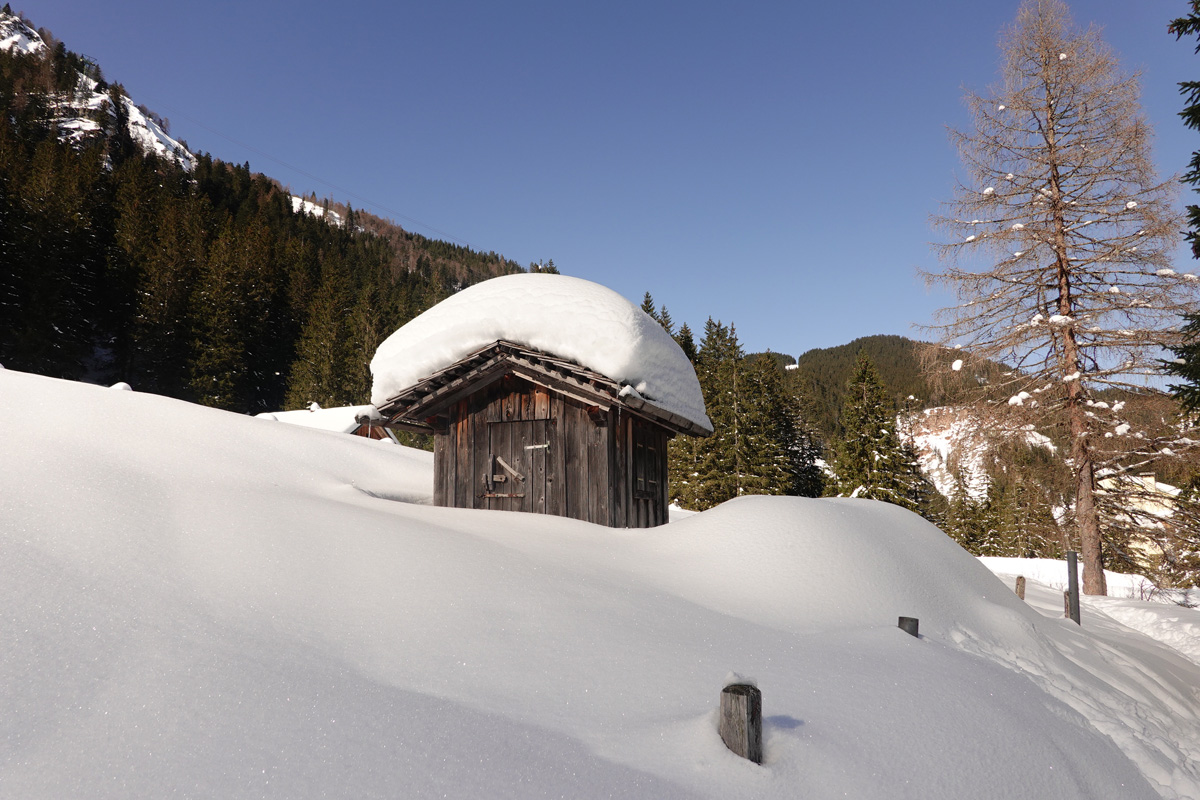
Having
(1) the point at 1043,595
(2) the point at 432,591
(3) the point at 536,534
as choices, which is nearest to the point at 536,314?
(3) the point at 536,534

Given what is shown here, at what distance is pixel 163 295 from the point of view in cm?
3950

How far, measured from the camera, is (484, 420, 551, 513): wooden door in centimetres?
923

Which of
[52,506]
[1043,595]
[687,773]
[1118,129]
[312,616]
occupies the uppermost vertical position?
[1118,129]

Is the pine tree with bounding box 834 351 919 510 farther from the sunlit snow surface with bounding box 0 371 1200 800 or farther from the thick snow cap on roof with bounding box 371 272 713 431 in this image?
the thick snow cap on roof with bounding box 371 272 713 431

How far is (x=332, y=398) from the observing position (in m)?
46.2

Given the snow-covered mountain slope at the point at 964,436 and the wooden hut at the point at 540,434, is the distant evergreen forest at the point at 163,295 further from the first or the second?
the snow-covered mountain slope at the point at 964,436

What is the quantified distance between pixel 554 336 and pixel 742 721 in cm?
641

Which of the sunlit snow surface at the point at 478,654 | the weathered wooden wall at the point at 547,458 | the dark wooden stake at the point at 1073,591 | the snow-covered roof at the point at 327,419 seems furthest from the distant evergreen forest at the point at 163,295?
the dark wooden stake at the point at 1073,591

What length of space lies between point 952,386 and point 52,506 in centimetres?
1756

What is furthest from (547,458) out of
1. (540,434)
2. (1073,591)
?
(1073,591)

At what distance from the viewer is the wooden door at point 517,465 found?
9.23 m

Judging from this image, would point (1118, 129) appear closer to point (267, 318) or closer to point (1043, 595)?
point (1043, 595)

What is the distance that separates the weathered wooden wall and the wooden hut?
16 mm

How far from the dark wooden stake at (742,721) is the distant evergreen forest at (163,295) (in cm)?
4058
